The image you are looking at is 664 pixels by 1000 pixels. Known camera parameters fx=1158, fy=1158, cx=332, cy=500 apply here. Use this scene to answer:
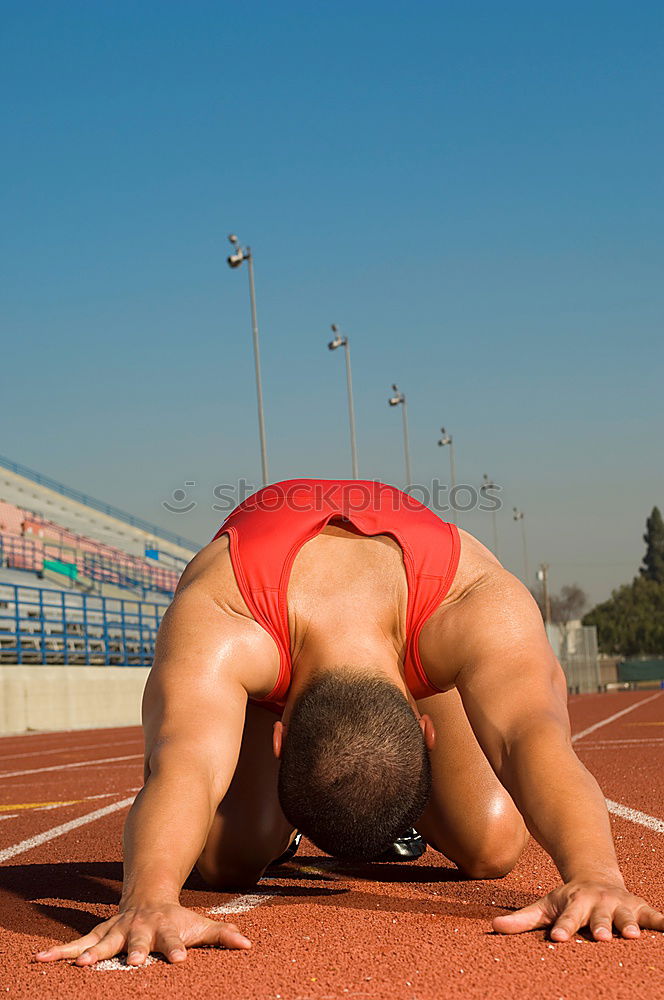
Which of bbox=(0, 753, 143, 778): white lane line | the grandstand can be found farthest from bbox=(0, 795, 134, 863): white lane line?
the grandstand

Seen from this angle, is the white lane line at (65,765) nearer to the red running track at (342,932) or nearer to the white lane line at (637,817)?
the red running track at (342,932)

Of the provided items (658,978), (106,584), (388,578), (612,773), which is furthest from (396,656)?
(106,584)

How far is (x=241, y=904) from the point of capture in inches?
151

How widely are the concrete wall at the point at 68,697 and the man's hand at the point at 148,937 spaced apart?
20681mm

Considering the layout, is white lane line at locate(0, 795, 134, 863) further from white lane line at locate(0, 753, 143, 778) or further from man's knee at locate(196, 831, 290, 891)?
white lane line at locate(0, 753, 143, 778)

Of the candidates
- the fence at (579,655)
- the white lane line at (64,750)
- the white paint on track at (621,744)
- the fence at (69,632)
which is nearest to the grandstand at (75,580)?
the fence at (69,632)

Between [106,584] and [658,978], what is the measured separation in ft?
123

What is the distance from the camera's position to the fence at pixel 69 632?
82.3 feet

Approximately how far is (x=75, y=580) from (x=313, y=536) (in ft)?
113

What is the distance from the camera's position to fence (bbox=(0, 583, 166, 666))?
25.1 metres

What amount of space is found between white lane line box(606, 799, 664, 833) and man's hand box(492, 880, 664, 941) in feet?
7.88

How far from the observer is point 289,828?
4488 mm

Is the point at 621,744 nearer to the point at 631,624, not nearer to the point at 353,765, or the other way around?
the point at 353,765

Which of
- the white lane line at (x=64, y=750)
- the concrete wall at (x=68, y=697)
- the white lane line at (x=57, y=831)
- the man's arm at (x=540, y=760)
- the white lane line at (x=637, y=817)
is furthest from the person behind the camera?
the concrete wall at (x=68, y=697)
